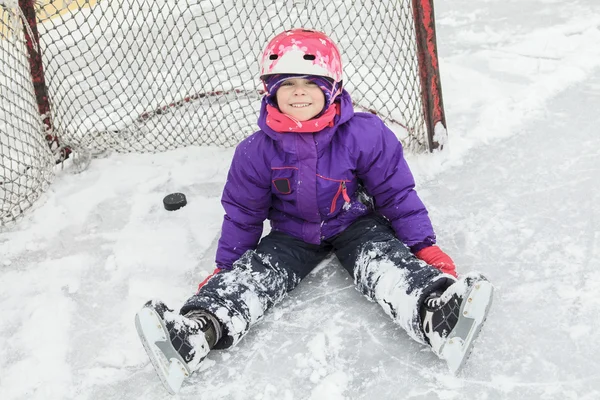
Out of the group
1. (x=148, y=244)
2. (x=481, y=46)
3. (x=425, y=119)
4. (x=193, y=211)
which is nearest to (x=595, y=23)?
(x=481, y=46)

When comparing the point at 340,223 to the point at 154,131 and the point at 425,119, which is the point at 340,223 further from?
the point at 154,131

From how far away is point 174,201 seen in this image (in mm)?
2320

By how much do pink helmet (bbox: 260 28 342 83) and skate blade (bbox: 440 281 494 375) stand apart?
2.20 feet

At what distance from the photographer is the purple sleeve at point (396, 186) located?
5.91 feet

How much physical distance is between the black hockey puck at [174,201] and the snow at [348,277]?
31mm

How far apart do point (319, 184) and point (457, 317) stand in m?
0.53

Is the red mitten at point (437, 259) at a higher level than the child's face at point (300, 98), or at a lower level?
lower

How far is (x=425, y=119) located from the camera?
94.0 inches

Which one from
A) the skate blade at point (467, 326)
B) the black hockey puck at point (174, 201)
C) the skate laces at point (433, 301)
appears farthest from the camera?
the black hockey puck at point (174, 201)

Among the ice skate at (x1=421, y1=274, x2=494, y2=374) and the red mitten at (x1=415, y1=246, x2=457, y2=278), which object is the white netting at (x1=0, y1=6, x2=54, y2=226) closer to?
the red mitten at (x1=415, y1=246, x2=457, y2=278)

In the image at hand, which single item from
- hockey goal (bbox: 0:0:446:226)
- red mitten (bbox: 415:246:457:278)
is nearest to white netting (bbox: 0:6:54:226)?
hockey goal (bbox: 0:0:446:226)

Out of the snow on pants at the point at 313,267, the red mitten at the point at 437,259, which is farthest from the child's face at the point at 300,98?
the red mitten at the point at 437,259

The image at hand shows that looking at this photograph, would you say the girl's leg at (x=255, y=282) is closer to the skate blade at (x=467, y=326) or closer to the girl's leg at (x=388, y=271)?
the girl's leg at (x=388, y=271)

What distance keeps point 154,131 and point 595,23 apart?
225 centimetres
